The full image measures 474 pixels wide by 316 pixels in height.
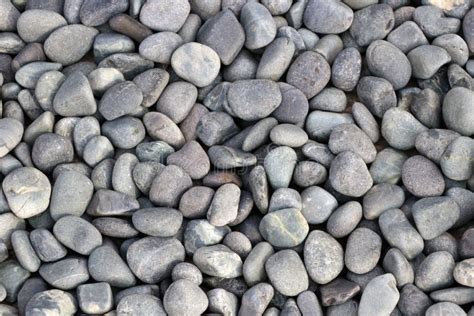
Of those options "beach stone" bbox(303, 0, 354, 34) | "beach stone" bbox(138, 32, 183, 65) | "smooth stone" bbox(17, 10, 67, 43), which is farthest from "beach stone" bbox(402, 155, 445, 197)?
"smooth stone" bbox(17, 10, 67, 43)

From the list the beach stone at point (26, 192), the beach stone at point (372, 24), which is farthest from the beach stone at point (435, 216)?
the beach stone at point (26, 192)

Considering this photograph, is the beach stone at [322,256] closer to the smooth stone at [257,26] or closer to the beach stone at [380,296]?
the beach stone at [380,296]

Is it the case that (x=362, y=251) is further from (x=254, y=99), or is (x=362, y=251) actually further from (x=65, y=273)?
(x=65, y=273)

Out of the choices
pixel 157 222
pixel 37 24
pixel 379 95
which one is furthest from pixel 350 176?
pixel 37 24

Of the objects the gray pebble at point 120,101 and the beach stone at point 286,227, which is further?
the gray pebble at point 120,101

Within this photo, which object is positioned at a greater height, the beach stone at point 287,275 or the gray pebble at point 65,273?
the beach stone at point 287,275
